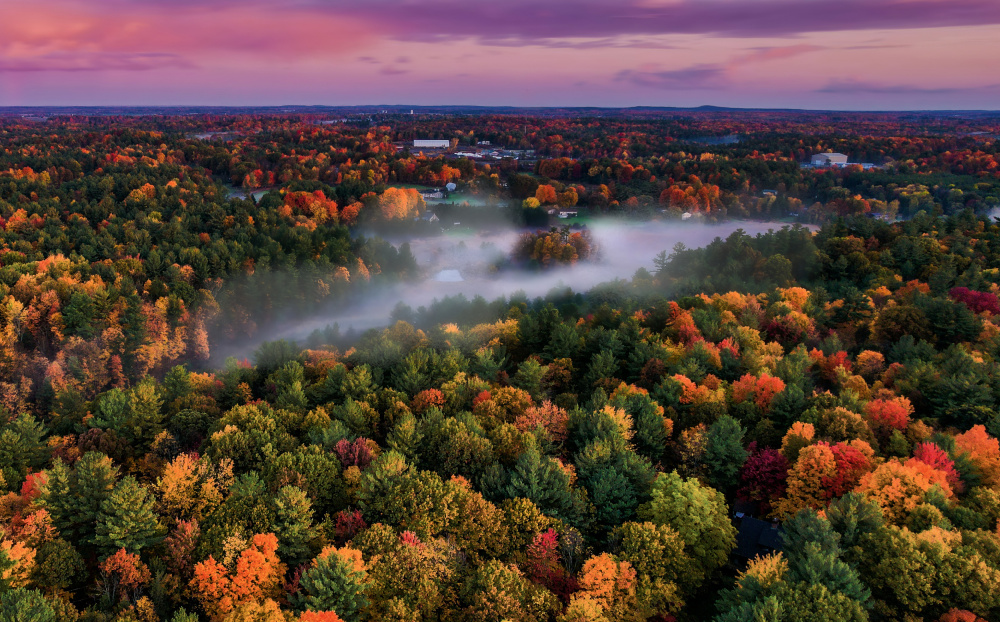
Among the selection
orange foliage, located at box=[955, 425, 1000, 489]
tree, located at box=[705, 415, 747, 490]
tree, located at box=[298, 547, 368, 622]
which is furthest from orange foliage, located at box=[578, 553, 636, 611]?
orange foliage, located at box=[955, 425, 1000, 489]

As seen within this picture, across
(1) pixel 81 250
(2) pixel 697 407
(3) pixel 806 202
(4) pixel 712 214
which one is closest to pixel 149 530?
(2) pixel 697 407

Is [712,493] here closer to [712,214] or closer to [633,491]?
[633,491]

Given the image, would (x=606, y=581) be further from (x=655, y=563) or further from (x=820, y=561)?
(x=820, y=561)

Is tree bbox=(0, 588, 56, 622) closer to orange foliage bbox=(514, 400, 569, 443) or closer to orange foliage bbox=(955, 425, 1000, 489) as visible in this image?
orange foliage bbox=(514, 400, 569, 443)

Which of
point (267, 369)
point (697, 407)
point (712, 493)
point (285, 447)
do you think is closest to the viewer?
point (712, 493)

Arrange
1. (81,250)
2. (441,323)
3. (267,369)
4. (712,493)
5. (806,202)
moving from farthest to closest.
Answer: (806,202)
(81,250)
(441,323)
(267,369)
(712,493)

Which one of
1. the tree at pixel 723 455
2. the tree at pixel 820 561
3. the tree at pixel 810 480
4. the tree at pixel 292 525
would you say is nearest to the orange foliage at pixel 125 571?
the tree at pixel 292 525

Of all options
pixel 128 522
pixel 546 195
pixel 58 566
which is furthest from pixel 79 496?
pixel 546 195
